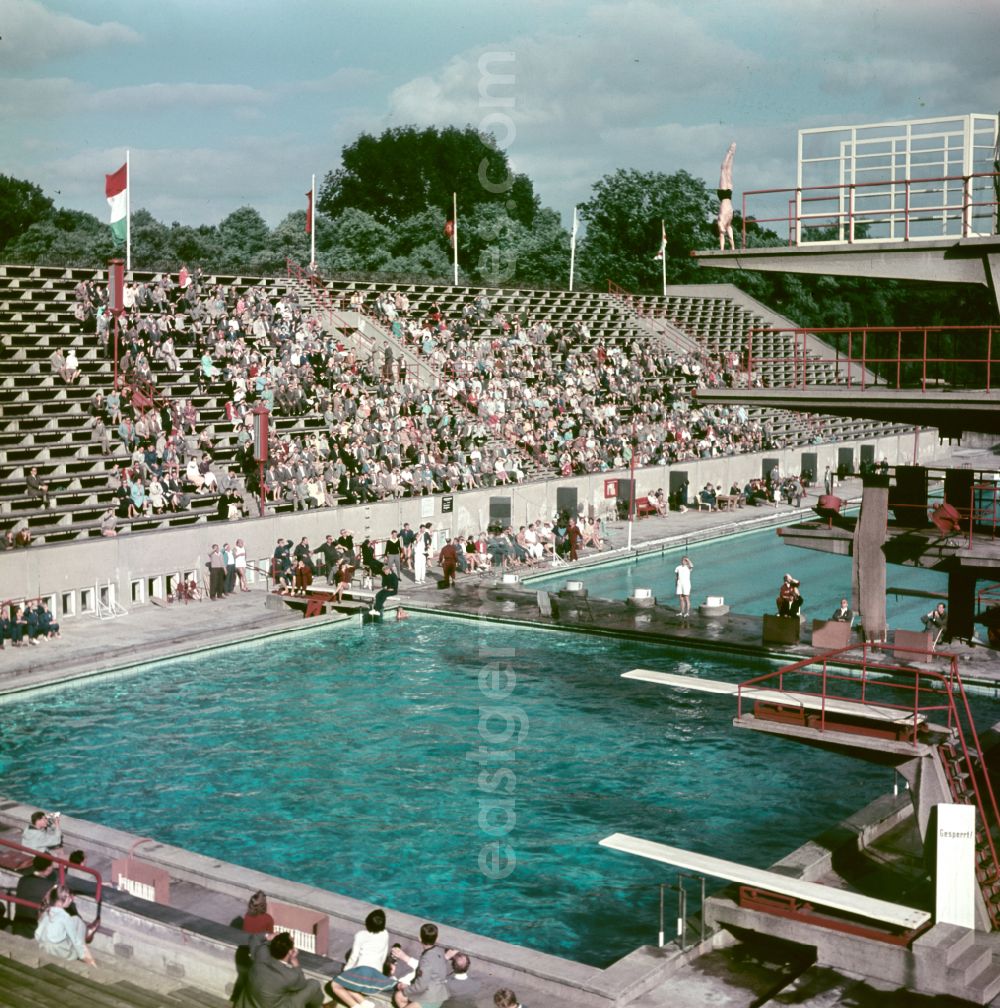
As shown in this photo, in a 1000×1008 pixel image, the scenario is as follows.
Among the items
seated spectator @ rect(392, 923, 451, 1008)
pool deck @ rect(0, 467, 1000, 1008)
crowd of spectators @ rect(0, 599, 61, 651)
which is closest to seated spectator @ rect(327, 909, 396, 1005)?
seated spectator @ rect(392, 923, 451, 1008)

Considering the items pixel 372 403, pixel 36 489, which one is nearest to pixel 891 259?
pixel 36 489

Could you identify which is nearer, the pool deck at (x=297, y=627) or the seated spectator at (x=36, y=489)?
the pool deck at (x=297, y=627)

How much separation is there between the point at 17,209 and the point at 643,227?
4594 centimetres

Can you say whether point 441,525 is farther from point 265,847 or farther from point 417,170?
point 417,170

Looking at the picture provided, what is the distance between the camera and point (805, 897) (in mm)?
12930

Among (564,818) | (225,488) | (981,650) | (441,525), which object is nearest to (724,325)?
(441,525)

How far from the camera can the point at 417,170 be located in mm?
110625

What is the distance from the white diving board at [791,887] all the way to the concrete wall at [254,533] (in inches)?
768

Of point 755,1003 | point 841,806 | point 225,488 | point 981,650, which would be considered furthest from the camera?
point 225,488

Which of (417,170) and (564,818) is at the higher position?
(417,170)

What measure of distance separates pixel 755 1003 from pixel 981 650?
1639 cm

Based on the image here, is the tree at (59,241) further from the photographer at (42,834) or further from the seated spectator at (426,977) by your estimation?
the seated spectator at (426,977)

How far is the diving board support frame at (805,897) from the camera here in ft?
41.2

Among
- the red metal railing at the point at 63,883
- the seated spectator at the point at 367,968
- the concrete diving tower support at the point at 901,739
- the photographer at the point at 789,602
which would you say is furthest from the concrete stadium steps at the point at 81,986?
the photographer at the point at 789,602
